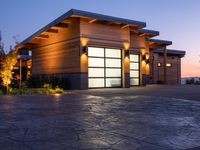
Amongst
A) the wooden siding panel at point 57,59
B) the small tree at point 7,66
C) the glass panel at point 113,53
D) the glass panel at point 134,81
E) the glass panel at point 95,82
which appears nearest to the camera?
the small tree at point 7,66

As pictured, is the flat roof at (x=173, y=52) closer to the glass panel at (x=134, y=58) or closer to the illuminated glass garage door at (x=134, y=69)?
the glass panel at (x=134, y=58)

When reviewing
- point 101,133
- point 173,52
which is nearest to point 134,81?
point 173,52

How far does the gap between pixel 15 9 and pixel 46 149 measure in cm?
5316

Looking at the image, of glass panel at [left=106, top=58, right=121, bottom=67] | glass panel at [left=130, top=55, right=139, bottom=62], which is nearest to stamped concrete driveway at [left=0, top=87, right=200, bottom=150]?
glass panel at [left=106, top=58, right=121, bottom=67]

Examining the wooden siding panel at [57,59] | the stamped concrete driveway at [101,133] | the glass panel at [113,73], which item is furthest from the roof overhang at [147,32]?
the stamped concrete driveway at [101,133]

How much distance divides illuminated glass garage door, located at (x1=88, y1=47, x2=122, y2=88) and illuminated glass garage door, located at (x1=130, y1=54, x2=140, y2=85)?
3.19m

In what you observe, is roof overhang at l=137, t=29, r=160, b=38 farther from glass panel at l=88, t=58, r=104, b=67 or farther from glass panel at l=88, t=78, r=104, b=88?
glass panel at l=88, t=78, r=104, b=88

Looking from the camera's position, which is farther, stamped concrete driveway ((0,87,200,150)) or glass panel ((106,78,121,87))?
glass panel ((106,78,121,87))

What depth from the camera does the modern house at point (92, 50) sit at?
62.0 feet

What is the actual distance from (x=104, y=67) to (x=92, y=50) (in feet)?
5.95

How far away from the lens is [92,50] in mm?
19844

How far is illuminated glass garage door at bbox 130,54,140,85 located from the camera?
24.4 m

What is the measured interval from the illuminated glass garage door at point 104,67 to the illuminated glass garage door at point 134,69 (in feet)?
10.5

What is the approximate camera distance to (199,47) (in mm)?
50312
